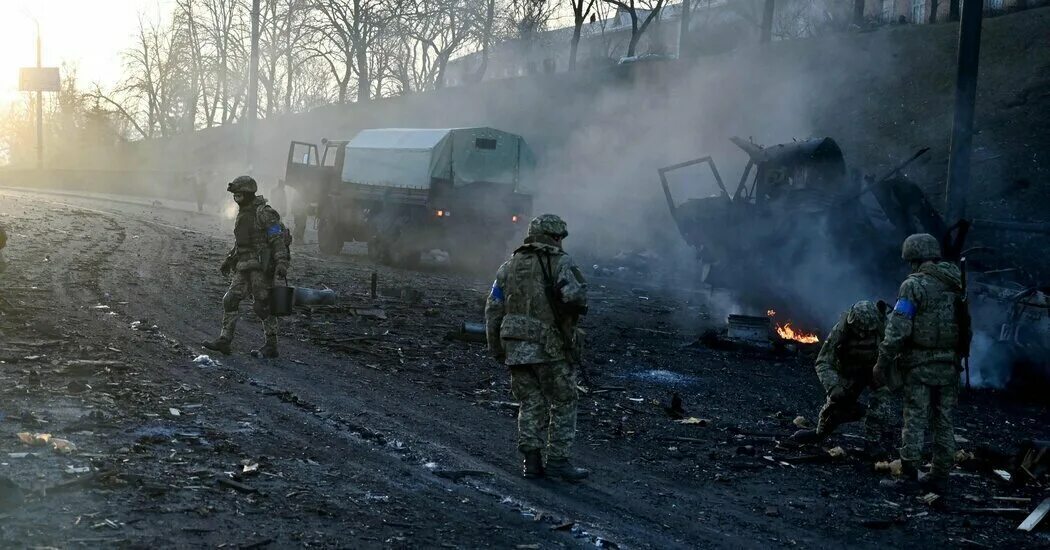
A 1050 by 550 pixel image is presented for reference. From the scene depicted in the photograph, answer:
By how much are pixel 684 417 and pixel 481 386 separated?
2.00 m

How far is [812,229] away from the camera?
13.8 metres

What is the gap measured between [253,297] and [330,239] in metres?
12.7

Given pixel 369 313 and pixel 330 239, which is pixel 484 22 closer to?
pixel 330 239

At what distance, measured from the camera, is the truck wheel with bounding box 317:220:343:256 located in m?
22.1

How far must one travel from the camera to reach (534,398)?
6355 mm

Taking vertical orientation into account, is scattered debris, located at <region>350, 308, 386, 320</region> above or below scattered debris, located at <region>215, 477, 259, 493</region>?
above

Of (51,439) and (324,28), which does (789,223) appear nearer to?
(51,439)

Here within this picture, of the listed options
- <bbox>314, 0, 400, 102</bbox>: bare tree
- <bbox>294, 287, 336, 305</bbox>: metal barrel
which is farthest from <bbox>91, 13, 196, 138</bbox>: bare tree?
<bbox>294, 287, 336, 305</bbox>: metal barrel

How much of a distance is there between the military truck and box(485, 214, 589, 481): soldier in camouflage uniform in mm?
13230

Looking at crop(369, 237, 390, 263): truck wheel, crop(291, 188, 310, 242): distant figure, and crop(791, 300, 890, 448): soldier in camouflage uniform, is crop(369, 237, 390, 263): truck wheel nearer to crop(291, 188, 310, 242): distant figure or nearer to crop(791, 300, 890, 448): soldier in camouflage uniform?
crop(291, 188, 310, 242): distant figure

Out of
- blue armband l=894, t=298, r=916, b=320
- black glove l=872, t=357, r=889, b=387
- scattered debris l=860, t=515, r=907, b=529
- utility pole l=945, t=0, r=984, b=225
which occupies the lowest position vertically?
scattered debris l=860, t=515, r=907, b=529

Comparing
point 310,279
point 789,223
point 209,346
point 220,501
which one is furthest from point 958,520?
point 310,279

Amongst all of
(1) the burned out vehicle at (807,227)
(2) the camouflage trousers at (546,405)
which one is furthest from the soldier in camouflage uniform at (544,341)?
(1) the burned out vehicle at (807,227)

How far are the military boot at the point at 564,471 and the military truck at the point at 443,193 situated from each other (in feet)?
44.5
